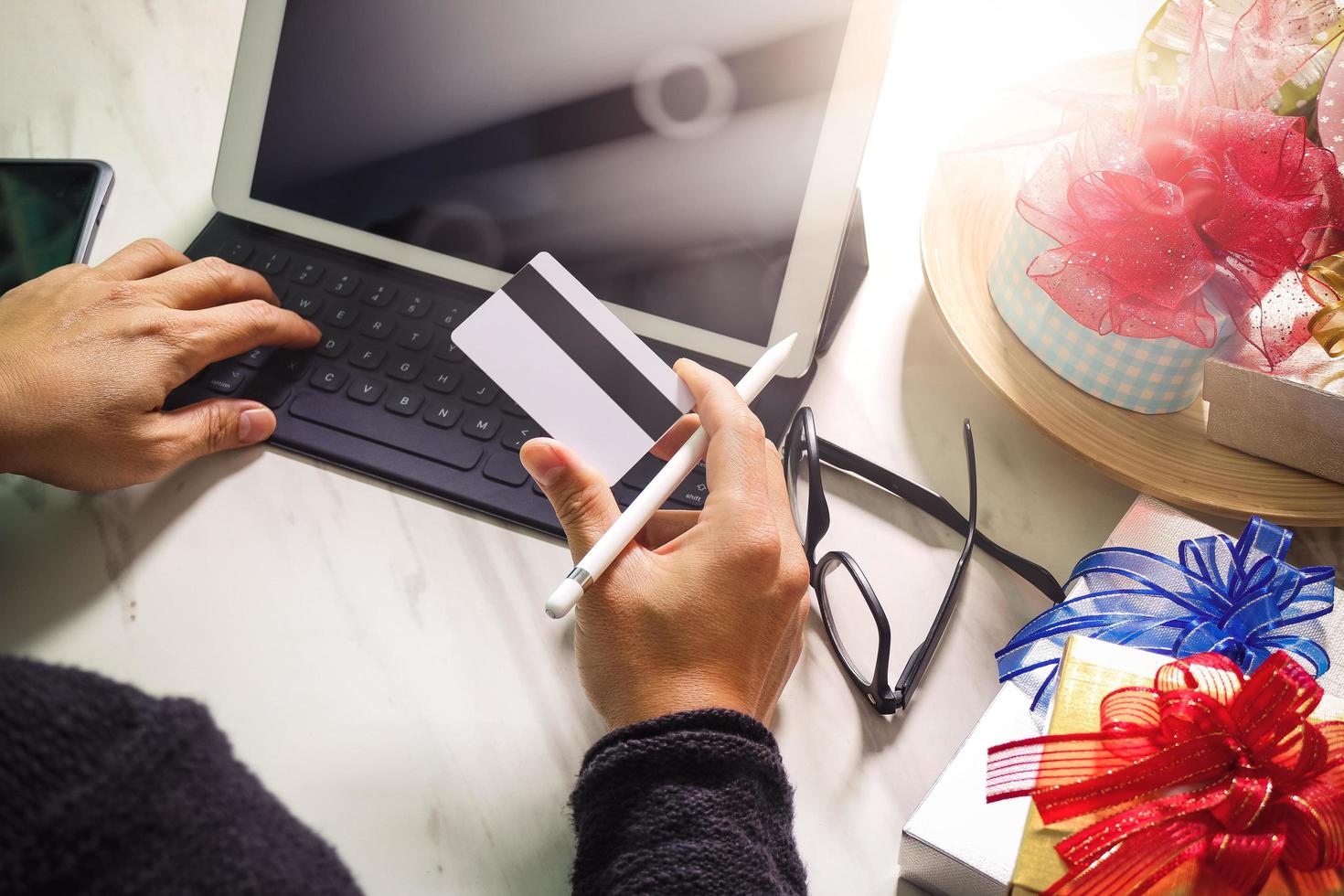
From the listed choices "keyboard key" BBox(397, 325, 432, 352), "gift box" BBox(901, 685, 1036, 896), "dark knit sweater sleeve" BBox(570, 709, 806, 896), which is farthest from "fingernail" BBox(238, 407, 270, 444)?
"gift box" BBox(901, 685, 1036, 896)

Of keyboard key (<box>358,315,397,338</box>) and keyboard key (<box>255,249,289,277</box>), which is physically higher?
keyboard key (<box>255,249,289,277</box>)

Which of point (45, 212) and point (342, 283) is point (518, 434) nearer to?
point (342, 283)

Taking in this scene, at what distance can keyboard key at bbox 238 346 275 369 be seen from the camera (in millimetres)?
640

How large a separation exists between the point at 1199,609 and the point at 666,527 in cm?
29

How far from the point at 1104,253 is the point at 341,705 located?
1.67 feet

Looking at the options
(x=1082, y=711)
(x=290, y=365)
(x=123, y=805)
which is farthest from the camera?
(x=290, y=365)

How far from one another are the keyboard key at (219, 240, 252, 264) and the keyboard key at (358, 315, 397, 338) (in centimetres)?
11

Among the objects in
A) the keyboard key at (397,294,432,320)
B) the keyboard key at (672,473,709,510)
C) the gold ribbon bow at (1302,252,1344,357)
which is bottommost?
the keyboard key at (672,473,709,510)

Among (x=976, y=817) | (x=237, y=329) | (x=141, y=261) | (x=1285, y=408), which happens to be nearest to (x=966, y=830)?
(x=976, y=817)

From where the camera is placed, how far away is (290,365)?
25.5 inches

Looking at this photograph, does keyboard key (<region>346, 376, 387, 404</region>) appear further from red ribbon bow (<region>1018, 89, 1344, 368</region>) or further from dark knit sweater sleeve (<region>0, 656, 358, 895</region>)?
red ribbon bow (<region>1018, 89, 1344, 368</region>)

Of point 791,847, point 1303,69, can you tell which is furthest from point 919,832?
point 1303,69

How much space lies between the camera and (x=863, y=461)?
25.0 inches

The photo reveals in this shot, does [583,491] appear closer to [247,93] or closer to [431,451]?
[431,451]
